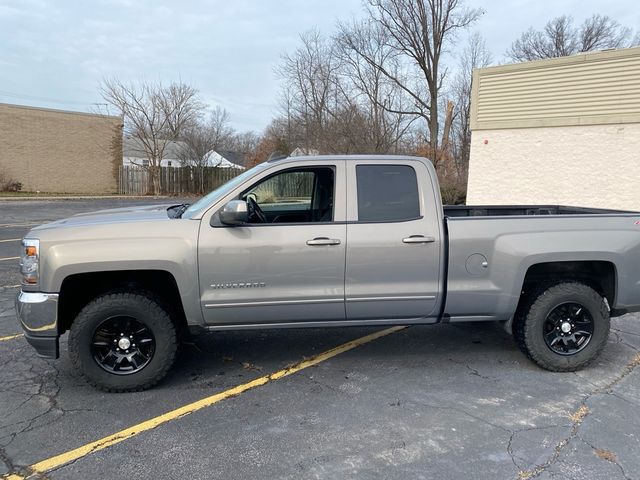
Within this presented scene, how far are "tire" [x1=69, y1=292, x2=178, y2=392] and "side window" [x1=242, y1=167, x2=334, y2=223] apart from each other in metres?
1.20

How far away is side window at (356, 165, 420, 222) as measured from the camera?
13.5 ft

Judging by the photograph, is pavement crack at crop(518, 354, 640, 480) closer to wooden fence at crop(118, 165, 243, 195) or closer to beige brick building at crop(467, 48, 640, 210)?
beige brick building at crop(467, 48, 640, 210)

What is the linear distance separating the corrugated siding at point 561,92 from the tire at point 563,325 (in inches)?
422

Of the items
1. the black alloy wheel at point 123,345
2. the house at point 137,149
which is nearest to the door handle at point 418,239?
the black alloy wheel at point 123,345

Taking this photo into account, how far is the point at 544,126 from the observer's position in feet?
46.3

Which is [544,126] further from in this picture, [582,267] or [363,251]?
[363,251]

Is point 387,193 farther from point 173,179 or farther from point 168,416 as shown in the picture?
point 173,179

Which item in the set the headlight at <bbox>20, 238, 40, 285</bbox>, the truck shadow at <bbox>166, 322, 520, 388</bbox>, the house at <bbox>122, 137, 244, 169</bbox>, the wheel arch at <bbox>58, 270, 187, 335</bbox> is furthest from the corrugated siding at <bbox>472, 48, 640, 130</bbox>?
the house at <bbox>122, 137, 244, 169</bbox>

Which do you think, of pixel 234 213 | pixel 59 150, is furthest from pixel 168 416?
pixel 59 150

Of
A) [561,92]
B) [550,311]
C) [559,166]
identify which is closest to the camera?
[550,311]

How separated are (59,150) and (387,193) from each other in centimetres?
3141

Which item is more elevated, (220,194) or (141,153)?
(141,153)

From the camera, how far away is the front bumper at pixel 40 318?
12.1 feet

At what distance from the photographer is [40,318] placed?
12.1 feet
